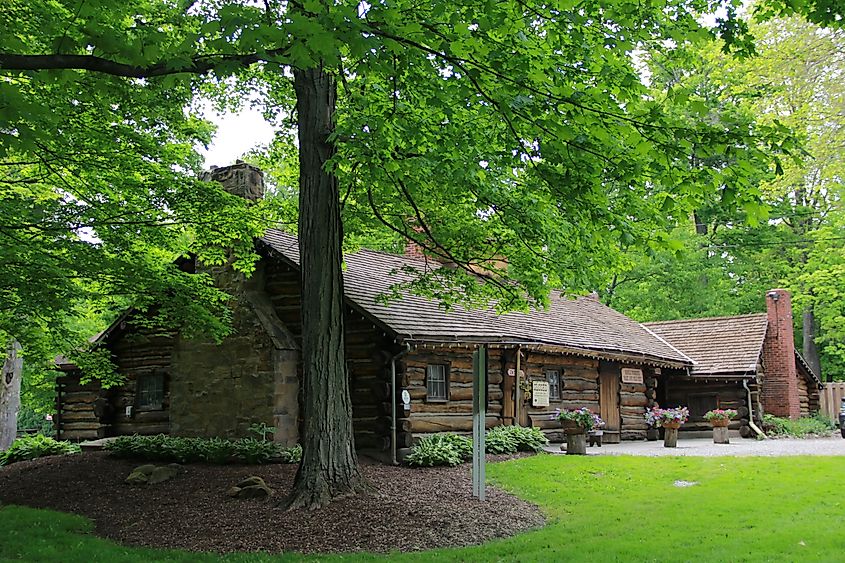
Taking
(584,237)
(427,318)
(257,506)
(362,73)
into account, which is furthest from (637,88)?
(427,318)

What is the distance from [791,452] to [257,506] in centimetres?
1287

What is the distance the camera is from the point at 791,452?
693 inches

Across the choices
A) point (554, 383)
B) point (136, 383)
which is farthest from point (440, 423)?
point (136, 383)

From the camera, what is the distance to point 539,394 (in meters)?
19.3

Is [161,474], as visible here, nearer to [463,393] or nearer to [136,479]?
[136,479]

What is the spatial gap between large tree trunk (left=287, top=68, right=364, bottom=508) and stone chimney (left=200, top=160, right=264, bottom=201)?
6.26 metres

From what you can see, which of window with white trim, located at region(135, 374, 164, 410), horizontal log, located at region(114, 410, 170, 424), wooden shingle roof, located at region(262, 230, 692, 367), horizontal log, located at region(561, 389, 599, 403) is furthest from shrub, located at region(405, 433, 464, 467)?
window with white trim, located at region(135, 374, 164, 410)

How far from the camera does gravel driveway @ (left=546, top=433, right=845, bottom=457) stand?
57.5ft

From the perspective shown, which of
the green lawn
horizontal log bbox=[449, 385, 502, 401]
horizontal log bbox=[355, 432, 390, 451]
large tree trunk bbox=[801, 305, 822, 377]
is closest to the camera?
the green lawn

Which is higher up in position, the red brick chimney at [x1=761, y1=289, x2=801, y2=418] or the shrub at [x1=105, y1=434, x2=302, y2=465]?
the red brick chimney at [x1=761, y1=289, x2=801, y2=418]

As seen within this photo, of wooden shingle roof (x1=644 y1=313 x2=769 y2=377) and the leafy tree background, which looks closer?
wooden shingle roof (x1=644 y1=313 x2=769 y2=377)

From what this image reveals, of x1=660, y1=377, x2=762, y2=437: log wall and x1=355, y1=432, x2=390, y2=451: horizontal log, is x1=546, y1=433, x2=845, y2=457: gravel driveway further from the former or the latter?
x1=355, y1=432, x2=390, y2=451: horizontal log

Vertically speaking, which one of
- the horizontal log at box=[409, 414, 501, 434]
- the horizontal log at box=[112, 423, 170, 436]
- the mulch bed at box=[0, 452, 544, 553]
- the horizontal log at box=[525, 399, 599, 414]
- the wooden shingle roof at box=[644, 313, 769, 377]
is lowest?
the mulch bed at box=[0, 452, 544, 553]

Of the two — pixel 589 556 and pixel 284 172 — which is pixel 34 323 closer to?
pixel 284 172
